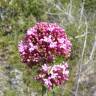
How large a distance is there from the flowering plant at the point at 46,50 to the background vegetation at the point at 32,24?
3.31 ft

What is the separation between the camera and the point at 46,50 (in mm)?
3021

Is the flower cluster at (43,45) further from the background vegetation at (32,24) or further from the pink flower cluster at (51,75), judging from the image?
the background vegetation at (32,24)

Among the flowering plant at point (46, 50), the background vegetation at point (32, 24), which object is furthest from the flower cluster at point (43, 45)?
the background vegetation at point (32, 24)

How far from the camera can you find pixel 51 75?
309cm

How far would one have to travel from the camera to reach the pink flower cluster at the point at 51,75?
120 inches

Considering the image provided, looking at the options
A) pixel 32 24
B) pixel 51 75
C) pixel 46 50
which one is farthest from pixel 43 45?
pixel 32 24

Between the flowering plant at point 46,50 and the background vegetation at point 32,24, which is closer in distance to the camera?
the flowering plant at point 46,50

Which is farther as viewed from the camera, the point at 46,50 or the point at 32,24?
the point at 32,24

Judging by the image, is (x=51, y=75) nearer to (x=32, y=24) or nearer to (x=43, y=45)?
(x=43, y=45)

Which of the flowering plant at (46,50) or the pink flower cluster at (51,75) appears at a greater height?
the flowering plant at (46,50)

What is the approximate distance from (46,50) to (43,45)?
0.04 m

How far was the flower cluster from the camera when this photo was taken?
3.02 meters

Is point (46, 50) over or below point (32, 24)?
over

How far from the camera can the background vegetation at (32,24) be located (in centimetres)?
465
